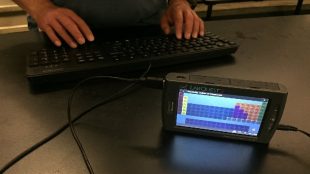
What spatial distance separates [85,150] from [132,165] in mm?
67

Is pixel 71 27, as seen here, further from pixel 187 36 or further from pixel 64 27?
pixel 187 36

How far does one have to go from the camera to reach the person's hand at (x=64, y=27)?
67 centimetres

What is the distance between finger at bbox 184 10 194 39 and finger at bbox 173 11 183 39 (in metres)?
0.01

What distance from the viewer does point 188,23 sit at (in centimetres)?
78

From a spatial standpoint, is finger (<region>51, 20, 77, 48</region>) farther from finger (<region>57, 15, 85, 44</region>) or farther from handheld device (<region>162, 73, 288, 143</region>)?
handheld device (<region>162, 73, 288, 143</region>)

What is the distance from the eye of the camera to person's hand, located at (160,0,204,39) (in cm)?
75

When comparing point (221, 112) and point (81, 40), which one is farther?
point (81, 40)

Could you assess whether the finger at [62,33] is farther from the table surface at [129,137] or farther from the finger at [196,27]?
the finger at [196,27]

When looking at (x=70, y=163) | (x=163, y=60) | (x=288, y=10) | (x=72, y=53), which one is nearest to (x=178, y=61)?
(x=163, y=60)

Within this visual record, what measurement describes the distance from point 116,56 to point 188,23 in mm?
244

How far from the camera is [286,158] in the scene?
42 cm

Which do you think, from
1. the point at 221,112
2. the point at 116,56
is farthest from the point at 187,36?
the point at 221,112

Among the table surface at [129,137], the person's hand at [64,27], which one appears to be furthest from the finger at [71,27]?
the table surface at [129,137]

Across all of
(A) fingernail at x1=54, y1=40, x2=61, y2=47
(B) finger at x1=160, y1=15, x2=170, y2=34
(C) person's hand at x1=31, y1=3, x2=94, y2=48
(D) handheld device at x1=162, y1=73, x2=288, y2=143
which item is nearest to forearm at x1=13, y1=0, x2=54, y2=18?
(C) person's hand at x1=31, y1=3, x2=94, y2=48
